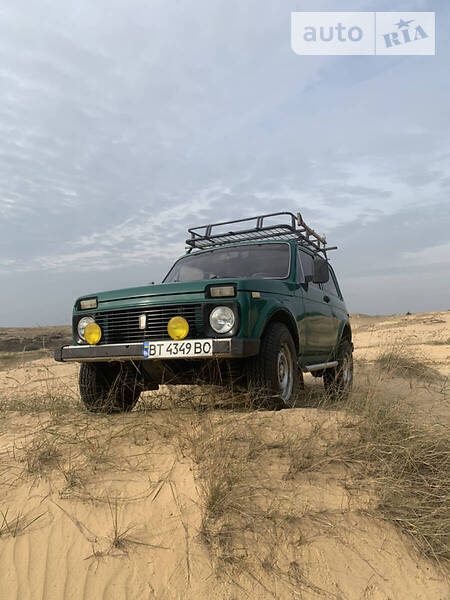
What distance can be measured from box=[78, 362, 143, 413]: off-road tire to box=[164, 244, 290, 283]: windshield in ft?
4.21

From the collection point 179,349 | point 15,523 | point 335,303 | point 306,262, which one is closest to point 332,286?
point 335,303

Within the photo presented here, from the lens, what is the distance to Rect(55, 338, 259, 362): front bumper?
10.5ft

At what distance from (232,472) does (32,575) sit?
107 centimetres

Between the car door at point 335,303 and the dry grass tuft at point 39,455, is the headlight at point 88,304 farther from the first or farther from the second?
the car door at point 335,303

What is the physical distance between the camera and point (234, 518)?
2285 millimetres

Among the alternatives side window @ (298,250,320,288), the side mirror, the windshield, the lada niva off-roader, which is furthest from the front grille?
side window @ (298,250,320,288)

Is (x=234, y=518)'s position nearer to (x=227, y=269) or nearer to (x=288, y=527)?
(x=288, y=527)

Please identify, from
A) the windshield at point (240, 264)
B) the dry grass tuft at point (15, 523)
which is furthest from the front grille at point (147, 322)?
the dry grass tuft at point (15, 523)

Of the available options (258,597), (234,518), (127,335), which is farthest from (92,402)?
(258,597)

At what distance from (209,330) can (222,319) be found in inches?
5.1

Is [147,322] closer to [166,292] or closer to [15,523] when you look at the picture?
[166,292]

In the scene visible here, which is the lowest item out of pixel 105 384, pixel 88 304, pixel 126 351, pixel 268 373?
pixel 105 384

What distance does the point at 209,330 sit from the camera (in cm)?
345

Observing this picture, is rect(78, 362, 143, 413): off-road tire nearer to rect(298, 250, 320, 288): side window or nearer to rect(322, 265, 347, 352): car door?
rect(298, 250, 320, 288): side window
